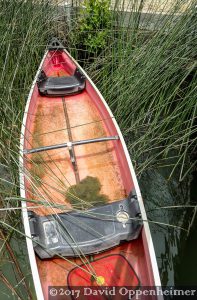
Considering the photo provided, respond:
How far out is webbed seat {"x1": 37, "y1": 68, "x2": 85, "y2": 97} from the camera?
12.3 ft

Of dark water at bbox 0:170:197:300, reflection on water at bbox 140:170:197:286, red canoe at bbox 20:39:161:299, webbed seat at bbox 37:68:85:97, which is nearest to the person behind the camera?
red canoe at bbox 20:39:161:299

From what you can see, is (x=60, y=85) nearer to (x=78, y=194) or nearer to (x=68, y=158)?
(x=68, y=158)

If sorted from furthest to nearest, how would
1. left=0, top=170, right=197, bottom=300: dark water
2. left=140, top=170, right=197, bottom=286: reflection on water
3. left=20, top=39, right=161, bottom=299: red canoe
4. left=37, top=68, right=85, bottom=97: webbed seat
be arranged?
1. left=37, top=68, right=85, bottom=97: webbed seat
2. left=140, top=170, right=197, bottom=286: reflection on water
3. left=0, top=170, right=197, bottom=300: dark water
4. left=20, top=39, right=161, bottom=299: red canoe

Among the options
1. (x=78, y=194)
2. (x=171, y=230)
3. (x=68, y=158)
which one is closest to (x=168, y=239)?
(x=171, y=230)

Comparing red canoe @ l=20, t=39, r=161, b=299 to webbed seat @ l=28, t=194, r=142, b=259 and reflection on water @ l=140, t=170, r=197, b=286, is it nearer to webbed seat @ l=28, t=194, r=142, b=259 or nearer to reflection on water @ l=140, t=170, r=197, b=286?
webbed seat @ l=28, t=194, r=142, b=259

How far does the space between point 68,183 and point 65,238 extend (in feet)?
1.97

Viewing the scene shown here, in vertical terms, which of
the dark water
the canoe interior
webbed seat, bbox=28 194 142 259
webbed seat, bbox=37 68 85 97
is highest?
webbed seat, bbox=37 68 85 97

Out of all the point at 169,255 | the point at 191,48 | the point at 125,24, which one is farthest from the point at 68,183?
the point at 125,24

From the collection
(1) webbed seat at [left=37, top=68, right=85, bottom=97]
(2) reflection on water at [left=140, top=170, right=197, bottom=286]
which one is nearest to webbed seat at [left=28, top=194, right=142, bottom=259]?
(2) reflection on water at [left=140, top=170, right=197, bottom=286]

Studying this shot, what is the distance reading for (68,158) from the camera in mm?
3217

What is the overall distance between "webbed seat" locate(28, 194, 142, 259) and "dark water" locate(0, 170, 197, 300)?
38cm

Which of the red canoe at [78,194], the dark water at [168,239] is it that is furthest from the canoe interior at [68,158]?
the dark water at [168,239]

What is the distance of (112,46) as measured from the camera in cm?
405

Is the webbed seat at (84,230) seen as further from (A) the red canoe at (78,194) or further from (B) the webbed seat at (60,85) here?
(B) the webbed seat at (60,85)
